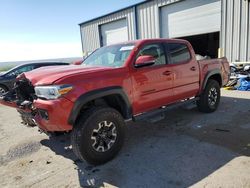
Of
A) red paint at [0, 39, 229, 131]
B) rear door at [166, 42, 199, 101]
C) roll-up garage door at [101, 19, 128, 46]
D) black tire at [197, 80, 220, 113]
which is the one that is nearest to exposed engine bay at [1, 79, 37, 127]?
red paint at [0, 39, 229, 131]

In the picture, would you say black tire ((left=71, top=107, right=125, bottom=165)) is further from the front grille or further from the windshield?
the front grille

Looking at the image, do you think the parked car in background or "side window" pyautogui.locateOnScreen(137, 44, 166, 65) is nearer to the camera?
"side window" pyautogui.locateOnScreen(137, 44, 166, 65)

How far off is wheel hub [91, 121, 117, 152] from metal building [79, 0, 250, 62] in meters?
9.13

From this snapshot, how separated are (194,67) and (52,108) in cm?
344

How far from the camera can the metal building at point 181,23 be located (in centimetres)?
1066

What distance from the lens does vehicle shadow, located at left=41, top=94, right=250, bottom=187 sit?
128 inches

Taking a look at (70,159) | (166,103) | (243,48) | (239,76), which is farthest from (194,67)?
(243,48)

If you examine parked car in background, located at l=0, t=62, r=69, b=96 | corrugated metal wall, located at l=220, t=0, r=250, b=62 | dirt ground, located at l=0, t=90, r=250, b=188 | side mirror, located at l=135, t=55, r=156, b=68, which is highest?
corrugated metal wall, located at l=220, t=0, r=250, b=62

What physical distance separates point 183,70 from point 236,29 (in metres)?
7.18

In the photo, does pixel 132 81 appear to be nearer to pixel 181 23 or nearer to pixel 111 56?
Answer: pixel 111 56

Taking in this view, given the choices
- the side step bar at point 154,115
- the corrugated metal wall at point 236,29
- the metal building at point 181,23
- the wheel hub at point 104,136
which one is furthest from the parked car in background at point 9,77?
the corrugated metal wall at point 236,29

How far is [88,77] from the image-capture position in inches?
137

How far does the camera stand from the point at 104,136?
12.1 feet

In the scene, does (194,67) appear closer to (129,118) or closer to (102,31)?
(129,118)
